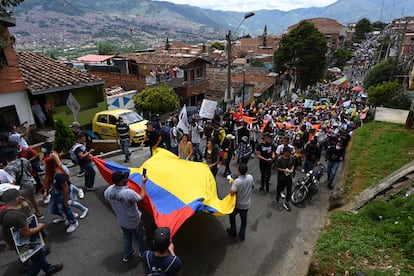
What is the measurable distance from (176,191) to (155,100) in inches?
503

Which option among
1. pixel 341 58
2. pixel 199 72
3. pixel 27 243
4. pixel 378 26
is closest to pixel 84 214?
pixel 27 243

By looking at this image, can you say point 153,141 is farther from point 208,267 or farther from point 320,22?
point 320,22

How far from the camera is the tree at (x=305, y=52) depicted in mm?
33438

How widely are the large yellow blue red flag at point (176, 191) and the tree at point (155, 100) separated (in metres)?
11.1

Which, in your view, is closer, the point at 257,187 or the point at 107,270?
the point at 107,270

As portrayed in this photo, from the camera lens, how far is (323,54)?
33.9 metres

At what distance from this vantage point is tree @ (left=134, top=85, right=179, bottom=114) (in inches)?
680

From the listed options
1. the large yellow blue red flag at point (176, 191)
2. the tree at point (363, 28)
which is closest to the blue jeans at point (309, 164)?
the large yellow blue red flag at point (176, 191)

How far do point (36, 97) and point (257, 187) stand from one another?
36.7 ft

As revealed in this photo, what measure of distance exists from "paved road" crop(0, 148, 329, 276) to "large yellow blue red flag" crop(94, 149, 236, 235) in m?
0.95

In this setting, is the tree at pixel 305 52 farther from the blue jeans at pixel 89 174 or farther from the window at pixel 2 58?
the blue jeans at pixel 89 174

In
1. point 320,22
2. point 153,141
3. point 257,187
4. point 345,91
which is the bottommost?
point 345,91

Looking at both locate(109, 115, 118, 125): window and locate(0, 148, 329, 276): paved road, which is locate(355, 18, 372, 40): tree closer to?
locate(109, 115, 118, 125): window

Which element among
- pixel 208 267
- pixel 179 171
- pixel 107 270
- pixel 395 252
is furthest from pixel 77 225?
pixel 395 252
